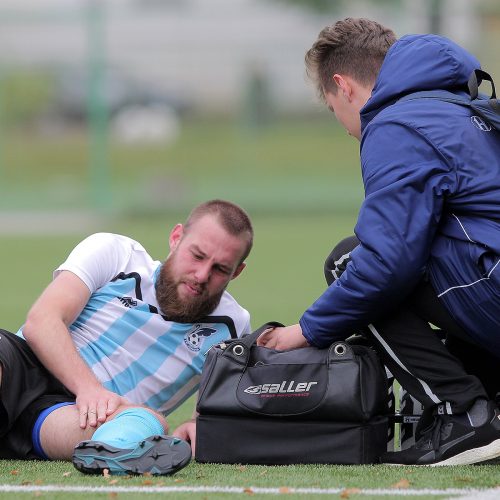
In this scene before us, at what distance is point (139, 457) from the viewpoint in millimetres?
4176

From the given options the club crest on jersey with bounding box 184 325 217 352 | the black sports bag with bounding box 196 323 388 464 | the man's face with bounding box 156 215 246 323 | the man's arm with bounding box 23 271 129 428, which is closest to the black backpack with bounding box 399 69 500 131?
the black sports bag with bounding box 196 323 388 464

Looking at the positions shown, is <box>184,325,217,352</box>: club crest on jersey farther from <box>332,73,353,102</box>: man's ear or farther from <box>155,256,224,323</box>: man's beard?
<box>332,73,353,102</box>: man's ear

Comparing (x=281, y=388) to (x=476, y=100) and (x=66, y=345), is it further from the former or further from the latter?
(x=476, y=100)

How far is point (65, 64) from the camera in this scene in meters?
23.0

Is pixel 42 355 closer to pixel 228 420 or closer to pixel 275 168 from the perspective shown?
pixel 228 420

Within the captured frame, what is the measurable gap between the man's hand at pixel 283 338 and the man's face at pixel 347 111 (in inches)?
31.9

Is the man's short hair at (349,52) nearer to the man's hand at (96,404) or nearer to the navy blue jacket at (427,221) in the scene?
the navy blue jacket at (427,221)

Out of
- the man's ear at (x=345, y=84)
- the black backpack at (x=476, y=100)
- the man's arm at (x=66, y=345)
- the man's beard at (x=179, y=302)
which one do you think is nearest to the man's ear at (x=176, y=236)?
the man's beard at (x=179, y=302)

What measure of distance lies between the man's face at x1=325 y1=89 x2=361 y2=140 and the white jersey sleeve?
106 centimetres

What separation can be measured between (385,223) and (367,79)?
868mm

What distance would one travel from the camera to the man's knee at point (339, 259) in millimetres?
4760

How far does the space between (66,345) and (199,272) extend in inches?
25.5

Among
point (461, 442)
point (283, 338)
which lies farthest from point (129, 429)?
point (461, 442)

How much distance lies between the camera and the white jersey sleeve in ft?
16.4
